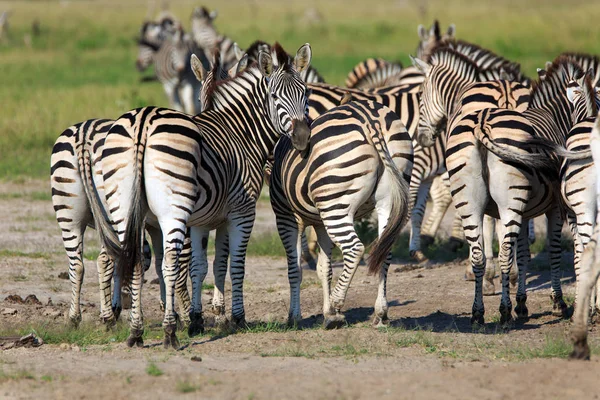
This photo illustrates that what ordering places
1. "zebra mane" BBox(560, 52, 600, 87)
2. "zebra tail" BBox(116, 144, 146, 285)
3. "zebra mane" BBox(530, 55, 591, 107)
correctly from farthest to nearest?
"zebra mane" BBox(560, 52, 600, 87)
"zebra mane" BBox(530, 55, 591, 107)
"zebra tail" BBox(116, 144, 146, 285)

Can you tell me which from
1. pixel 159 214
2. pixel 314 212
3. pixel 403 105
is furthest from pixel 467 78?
pixel 159 214

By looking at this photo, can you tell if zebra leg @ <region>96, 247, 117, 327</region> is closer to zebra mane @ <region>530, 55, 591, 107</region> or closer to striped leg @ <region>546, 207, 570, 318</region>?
striped leg @ <region>546, 207, 570, 318</region>

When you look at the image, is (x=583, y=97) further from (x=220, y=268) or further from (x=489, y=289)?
(x=220, y=268)

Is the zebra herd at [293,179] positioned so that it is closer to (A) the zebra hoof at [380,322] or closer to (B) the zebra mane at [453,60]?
(A) the zebra hoof at [380,322]

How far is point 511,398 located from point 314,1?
5689 cm

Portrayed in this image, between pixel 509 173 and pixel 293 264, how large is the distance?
2.14 m

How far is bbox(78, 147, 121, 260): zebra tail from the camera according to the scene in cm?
698

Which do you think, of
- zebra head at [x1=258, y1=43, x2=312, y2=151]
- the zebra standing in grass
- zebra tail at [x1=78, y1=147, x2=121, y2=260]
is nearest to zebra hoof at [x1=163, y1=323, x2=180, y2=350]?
zebra tail at [x1=78, y1=147, x2=121, y2=260]

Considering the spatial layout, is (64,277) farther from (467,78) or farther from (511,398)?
(511,398)

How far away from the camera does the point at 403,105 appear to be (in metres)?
10.9

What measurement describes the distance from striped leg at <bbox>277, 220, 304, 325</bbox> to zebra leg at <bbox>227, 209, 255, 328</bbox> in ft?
1.66

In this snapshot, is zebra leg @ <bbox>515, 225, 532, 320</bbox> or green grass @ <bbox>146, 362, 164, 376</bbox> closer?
green grass @ <bbox>146, 362, 164, 376</bbox>

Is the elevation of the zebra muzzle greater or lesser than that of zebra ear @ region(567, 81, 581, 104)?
lesser

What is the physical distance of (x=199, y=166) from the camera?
6812mm
